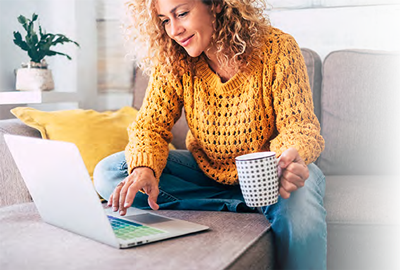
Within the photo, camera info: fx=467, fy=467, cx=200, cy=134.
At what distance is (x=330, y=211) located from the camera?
4.20 feet

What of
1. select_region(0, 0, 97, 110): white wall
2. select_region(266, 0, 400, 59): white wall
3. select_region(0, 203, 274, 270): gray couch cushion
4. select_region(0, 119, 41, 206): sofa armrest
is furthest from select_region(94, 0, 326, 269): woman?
select_region(0, 0, 97, 110): white wall

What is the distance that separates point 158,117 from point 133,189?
0.32 meters

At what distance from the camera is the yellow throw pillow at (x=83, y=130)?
5.09ft

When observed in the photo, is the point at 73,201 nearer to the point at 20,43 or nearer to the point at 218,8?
the point at 218,8

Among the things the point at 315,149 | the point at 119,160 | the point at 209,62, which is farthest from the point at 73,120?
the point at 315,149

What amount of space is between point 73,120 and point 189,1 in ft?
2.13

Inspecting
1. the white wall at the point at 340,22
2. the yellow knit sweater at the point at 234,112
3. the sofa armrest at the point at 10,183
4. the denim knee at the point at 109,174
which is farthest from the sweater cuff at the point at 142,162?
the white wall at the point at 340,22

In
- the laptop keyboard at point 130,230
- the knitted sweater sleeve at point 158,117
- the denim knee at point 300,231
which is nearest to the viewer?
the laptop keyboard at point 130,230

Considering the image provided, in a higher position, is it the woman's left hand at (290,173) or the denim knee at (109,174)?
the woman's left hand at (290,173)

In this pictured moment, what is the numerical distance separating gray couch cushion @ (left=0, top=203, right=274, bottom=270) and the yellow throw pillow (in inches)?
17.9

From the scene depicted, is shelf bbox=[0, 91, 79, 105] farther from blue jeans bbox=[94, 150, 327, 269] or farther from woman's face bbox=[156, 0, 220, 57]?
woman's face bbox=[156, 0, 220, 57]

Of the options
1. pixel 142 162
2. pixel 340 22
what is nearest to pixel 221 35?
pixel 142 162

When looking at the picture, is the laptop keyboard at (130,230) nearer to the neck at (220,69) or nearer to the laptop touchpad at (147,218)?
the laptop touchpad at (147,218)

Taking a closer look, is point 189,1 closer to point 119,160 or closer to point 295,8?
point 119,160
